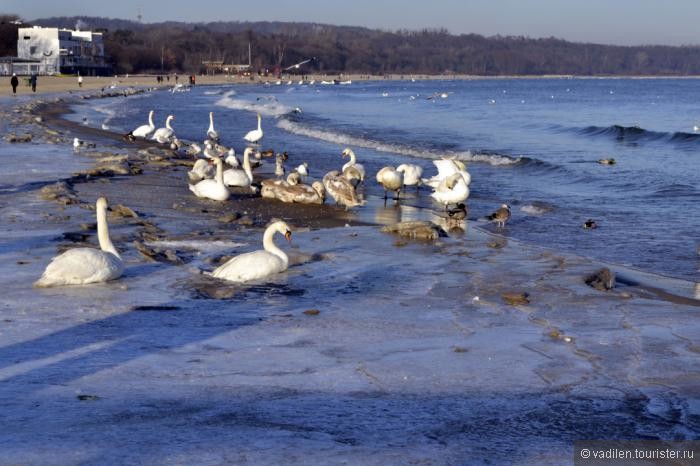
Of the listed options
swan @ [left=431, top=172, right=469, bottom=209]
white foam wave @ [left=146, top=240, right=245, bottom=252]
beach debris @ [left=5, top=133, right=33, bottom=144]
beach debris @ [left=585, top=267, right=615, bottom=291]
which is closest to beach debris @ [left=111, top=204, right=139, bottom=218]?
white foam wave @ [left=146, top=240, right=245, bottom=252]

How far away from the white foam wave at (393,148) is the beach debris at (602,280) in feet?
54.4

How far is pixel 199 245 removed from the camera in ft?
40.2

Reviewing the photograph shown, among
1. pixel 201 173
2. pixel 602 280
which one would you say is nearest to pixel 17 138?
pixel 201 173

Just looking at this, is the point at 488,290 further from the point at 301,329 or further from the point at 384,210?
the point at 384,210

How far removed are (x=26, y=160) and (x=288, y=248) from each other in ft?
36.6

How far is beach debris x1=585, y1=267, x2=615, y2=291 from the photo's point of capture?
10.5 m

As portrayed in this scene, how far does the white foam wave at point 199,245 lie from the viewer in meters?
12.0

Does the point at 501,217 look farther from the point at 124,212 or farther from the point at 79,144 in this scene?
the point at 79,144

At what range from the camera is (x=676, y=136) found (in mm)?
38688

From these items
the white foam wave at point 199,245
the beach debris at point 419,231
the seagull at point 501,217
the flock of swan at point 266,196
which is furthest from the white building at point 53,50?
the white foam wave at point 199,245

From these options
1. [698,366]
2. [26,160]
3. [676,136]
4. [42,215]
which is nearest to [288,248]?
[42,215]

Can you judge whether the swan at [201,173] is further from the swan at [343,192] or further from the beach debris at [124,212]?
the beach debris at [124,212]

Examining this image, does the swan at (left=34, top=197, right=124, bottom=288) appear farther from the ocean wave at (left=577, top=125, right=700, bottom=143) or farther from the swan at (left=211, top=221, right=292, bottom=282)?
the ocean wave at (left=577, top=125, right=700, bottom=143)

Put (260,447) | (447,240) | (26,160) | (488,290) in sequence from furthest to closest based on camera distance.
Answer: (26,160) → (447,240) → (488,290) → (260,447)
